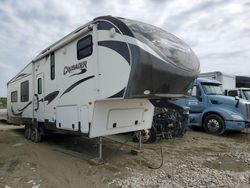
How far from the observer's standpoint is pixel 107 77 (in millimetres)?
5117

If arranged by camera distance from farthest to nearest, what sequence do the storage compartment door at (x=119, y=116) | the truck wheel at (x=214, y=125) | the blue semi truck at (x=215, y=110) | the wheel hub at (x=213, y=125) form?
the wheel hub at (x=213, y=125), the truck wheel at (x=214, y=125), the blue semi truck at (x=215, y=110), the storage compartment door at (x=119, y=116)

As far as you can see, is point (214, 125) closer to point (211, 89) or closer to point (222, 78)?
point (211, 89)

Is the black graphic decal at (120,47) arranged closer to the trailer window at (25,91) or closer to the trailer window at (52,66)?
the trailer window at (52,66)

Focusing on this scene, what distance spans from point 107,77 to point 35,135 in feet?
16.0

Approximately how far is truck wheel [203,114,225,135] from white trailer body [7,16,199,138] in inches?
172

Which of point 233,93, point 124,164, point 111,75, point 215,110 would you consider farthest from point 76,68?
point 233,93

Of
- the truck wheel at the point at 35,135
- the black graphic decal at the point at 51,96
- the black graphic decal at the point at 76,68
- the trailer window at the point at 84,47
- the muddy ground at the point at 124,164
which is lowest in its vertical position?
the muddy ground at the point at 124,164

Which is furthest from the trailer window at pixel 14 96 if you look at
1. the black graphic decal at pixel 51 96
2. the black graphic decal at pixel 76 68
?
the black graphic decal at pixel 76 68

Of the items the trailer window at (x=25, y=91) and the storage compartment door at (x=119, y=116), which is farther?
the trailer window at (x=25, y=91)

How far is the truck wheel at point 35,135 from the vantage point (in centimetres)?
863

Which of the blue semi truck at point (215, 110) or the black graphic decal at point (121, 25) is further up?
the black graphic decal at point (121, 25)

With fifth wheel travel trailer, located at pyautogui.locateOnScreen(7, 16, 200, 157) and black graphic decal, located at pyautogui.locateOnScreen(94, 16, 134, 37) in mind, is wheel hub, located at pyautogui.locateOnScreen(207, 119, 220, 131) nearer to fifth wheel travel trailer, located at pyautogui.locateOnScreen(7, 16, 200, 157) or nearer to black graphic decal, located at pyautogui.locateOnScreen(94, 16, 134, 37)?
fifth wheel travel trailer, located at pyautogui.locateOnScreen(7, 16, 200, 157)

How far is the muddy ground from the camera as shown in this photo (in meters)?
4.86

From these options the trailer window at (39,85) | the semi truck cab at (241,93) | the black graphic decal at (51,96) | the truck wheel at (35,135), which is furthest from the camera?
the semi truck cab at (241,93)
